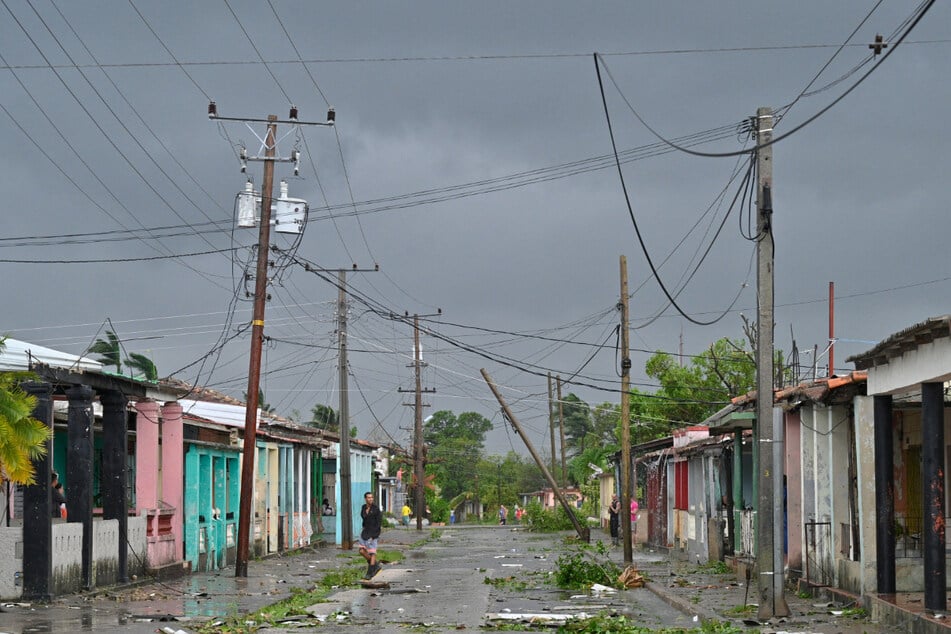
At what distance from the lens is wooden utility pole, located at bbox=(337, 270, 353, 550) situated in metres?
45.9

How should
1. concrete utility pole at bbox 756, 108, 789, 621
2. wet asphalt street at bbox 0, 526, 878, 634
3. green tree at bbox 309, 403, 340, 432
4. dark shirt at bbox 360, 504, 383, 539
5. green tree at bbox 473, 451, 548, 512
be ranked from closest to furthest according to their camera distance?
wet asphalt street at bbox 0, 526, 878, 634
concrete utility pole at bbox 756, 108, 789, 621
dark shirt at bbox 360, 504, 383, 539
green tree at bbox 309, 403, 340, 432
green tree at bbox 473, 451, 548, 512

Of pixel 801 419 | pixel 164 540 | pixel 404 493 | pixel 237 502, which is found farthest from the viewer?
pixel 404 493

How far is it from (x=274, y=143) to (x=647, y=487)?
27.3m

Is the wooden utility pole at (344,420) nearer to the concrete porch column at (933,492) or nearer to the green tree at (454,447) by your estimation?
A: the concrete porch column at (933,492)

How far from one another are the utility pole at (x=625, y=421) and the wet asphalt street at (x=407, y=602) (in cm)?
117

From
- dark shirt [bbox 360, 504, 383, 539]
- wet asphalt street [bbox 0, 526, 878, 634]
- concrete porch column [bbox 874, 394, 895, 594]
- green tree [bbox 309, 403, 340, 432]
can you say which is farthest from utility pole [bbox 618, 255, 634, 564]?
green tree [bbox 309, 403, 340, 432]

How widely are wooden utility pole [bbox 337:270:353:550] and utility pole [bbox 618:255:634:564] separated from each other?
13.1m

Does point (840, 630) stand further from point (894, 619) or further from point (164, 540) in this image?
point (164, 540)

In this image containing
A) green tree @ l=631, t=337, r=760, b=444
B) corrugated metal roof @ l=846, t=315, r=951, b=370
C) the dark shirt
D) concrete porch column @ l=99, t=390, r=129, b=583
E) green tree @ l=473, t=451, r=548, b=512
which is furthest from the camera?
green tree @ l=473, t=451, r=548, b=512

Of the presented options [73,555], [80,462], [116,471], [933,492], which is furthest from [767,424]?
[116,471]

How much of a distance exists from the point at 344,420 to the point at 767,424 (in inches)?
1103

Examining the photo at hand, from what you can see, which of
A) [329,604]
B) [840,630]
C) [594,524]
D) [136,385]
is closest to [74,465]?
[136,385]

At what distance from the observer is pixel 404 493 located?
106688mm

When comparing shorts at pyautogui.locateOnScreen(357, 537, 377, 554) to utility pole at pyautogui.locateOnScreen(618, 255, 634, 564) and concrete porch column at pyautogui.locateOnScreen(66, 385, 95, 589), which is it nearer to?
concrete porch column at pyautogui.locateOnScreen(66, 385, 95, 589)
